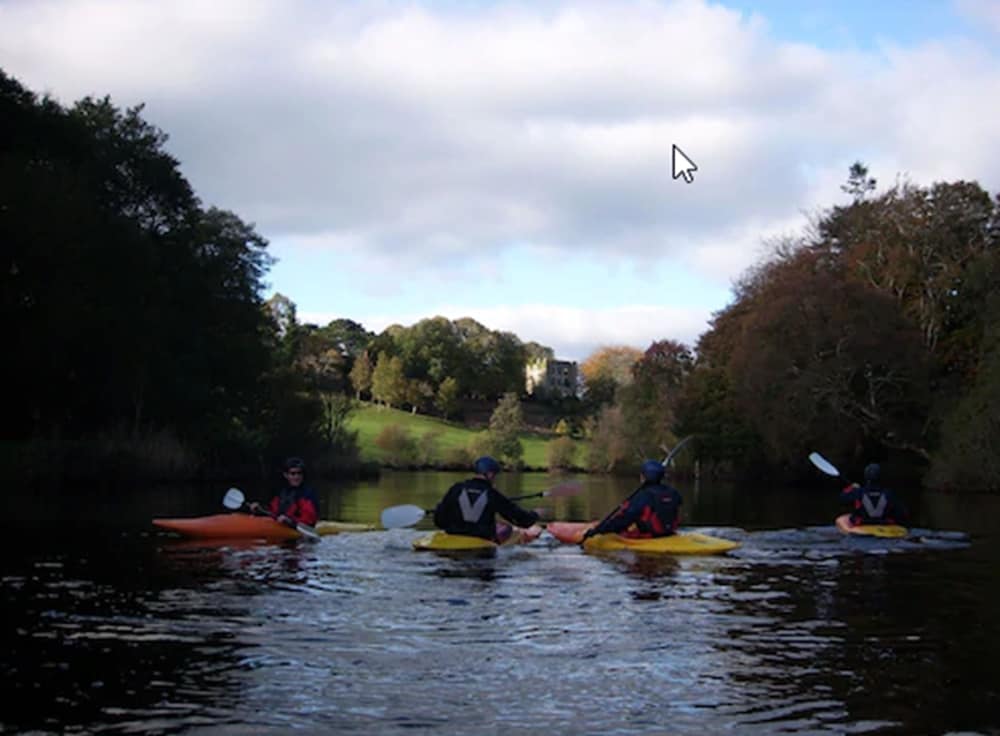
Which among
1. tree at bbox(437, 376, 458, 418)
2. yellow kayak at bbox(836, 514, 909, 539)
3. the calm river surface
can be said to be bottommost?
the calm river surface

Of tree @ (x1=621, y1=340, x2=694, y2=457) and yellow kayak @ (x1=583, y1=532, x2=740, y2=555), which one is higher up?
tree @ (x1=621, y1=340, x2=694, y2=457)

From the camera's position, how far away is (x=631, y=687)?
23.6ft

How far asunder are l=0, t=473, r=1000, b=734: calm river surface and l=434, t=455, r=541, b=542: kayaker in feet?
1.91

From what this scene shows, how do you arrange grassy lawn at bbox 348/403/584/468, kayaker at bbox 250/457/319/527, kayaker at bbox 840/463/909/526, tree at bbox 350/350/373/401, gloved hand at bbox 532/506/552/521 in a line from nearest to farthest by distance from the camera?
kayaker at bbox 250/457/319/527
kayaker at bbox 840/463/909/526
gloved hand at bbox 532/506/552/521
grassy lawn at bbox 348/403/584/468
tree at bbox 350/350/373/401

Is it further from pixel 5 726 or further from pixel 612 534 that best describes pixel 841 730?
pixel 612 534

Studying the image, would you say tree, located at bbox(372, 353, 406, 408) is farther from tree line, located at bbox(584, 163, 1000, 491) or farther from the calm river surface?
the calm river surface

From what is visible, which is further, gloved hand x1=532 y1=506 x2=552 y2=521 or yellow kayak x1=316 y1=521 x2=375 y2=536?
gloved hand x1=532 y1=506 x2=552 y2=521

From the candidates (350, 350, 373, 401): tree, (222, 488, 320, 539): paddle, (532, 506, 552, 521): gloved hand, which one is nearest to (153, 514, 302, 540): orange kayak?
(222, 488, 320, 539): paddle

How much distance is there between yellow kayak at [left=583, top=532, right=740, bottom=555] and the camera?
15.2 meters

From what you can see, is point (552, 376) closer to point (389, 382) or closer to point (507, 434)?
point (389, 382)

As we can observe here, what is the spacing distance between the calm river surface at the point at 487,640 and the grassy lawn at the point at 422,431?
49.0 meters

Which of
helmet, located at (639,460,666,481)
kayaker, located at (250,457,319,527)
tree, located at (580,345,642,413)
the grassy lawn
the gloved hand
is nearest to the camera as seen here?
helmet, located at (639,460,666,481)

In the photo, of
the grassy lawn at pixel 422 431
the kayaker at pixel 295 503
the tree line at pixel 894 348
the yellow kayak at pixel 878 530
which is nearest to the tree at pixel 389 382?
the grassy lawn at pixel 422 431

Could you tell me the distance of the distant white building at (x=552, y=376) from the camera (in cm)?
12269
